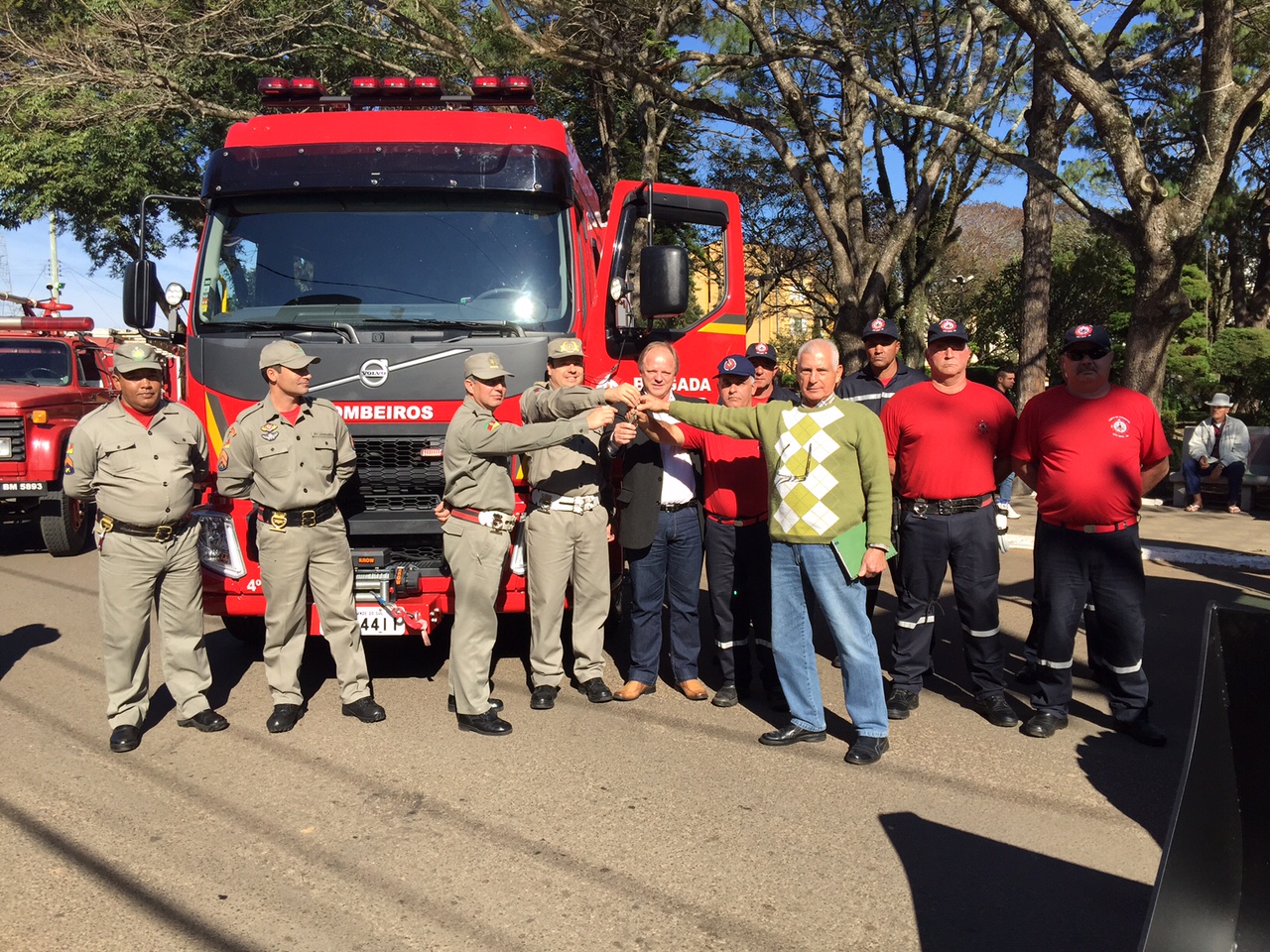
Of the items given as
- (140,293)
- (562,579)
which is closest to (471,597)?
(562,579)

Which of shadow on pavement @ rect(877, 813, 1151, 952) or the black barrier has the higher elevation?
the black barrier

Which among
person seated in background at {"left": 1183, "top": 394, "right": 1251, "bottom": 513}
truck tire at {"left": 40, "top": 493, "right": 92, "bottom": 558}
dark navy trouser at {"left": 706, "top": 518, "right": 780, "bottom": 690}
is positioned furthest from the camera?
person seated in background at {"left": 1183, "top": 394, "right": 1251, "bottom": 513}

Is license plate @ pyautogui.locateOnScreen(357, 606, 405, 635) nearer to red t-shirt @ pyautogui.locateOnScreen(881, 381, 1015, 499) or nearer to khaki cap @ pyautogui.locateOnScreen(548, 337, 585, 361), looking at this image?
khaki cap @ pyautogui.locateOnScreen(548, 337, 585, 361)

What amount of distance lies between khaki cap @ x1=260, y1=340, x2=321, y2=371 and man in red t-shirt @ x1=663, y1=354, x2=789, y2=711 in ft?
6.30

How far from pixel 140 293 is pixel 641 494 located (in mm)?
3323

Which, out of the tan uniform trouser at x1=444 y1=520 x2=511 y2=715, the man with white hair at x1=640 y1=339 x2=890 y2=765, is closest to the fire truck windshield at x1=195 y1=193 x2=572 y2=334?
the tan uniform trouser at x1=444 y1=520 x2=511 y2=715

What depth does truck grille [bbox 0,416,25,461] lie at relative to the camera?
1087 centimetres

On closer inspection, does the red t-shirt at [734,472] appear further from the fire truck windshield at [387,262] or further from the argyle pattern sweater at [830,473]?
the fire truck windshield at [387,262]

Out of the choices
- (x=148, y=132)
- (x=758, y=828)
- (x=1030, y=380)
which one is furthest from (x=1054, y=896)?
(x=148, y=132)

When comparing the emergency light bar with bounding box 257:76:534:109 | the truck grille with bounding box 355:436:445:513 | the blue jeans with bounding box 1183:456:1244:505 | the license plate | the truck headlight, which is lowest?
the blue jeans with bounding box 1183:456:1244:505

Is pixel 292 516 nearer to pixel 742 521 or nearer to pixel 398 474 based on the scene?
pixel 398 474

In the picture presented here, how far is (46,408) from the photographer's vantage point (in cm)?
1112

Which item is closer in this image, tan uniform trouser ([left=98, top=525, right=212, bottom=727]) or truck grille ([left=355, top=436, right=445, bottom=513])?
tan uniform trouser ([left=98, top=525, right=212, bottom=727])

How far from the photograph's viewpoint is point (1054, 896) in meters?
3.72
